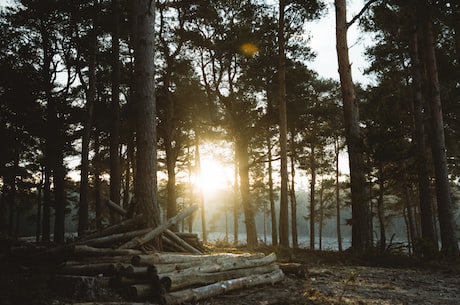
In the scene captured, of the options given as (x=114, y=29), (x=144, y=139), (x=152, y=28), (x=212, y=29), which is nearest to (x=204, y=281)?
(x=144, y=139)

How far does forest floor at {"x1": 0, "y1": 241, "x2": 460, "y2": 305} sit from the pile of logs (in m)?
0.20

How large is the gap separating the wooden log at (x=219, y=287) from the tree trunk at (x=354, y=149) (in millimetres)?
5156

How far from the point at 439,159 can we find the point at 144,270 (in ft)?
37.9

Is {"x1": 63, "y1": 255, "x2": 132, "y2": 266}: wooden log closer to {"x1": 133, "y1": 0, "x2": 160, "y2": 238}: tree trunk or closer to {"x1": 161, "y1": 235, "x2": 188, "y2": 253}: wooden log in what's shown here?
{"x1": 133, "y1": 0, "x2": 160, "y2": 238}: tree trunk

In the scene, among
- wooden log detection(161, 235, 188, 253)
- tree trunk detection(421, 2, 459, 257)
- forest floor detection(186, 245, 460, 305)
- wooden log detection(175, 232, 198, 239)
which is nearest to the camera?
forest floor detection(186, 245, 460, 305)

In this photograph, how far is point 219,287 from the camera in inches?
235

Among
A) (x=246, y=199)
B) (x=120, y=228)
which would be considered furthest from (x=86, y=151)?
(x=120, y=228)

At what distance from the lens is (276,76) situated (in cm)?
1739

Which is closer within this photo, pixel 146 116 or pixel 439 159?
pixel 146 116

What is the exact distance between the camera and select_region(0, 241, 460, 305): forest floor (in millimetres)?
5129

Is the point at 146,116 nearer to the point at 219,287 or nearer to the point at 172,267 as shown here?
the point at 172,267

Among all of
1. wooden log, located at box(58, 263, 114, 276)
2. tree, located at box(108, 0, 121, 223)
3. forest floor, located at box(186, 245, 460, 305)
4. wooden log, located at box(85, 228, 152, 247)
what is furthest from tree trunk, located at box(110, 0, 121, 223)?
forest floor, located at box(186, 245, 460, 305)

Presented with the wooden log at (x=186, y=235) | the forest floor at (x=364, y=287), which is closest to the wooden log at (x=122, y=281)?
the forest floor at (x=364, y=287)

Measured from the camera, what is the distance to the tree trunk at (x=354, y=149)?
1130cm
